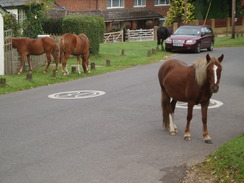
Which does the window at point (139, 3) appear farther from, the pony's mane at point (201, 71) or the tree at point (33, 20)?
the pony's mane at point (201, 71)

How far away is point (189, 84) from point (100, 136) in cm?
229

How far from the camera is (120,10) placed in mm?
63656

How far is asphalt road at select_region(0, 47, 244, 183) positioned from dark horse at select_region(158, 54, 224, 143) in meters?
0.46

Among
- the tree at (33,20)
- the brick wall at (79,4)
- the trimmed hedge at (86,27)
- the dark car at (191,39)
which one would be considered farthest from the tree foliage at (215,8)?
the tree at (33,20)

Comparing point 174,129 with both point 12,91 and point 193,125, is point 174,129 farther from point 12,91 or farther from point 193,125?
point 12,91

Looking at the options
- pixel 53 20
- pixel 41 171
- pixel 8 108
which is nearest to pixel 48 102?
pixel 8 108

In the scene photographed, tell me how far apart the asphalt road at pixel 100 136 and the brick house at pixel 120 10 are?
43.1 m

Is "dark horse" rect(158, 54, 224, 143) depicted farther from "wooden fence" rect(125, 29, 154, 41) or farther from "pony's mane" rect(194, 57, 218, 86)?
"wooden fence" rect(125, 29, 154, 41)

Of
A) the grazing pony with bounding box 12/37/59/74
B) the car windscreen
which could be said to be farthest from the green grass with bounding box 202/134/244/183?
the car windscreen

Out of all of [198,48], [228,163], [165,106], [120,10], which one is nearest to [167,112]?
[165,106]

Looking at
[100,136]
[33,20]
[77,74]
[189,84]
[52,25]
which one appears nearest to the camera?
[189,84]

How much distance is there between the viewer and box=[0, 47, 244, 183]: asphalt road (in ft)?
27.9

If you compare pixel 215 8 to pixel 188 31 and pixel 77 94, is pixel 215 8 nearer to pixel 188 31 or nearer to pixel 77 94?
pixel 188 31

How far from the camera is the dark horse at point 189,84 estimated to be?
989cm
